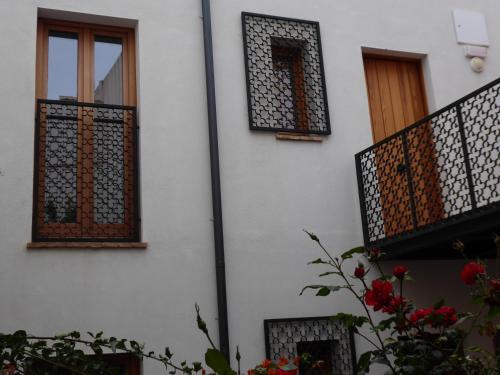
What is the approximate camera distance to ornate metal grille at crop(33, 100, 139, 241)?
257 inches

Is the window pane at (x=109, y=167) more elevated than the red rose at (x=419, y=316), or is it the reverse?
the window pane at (x=109, y=167)

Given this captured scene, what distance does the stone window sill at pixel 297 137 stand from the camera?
7.41 meters

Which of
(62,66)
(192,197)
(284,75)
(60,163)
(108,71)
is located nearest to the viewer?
(60,163)

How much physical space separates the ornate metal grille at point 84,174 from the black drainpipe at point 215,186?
742mm

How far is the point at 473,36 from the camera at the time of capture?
861cm

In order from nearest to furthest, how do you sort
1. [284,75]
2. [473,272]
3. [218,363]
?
1. [218,363]
2. [473,272]
3. [284,75]

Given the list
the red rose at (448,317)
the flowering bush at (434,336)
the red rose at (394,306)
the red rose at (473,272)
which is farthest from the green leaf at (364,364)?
the red rose at (473,272)

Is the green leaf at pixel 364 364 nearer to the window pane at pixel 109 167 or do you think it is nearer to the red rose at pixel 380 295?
the red rose at pixel 380 295

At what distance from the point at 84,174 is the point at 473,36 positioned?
491 centimetres

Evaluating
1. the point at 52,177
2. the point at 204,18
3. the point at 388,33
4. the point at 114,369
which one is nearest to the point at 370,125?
the point at 388,33

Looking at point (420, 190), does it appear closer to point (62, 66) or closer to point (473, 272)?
point (62, 66)

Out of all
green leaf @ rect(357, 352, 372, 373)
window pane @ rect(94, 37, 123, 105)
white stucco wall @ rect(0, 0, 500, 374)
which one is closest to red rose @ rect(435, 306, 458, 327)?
green leaf @ rect(357, 352, 372, 373)

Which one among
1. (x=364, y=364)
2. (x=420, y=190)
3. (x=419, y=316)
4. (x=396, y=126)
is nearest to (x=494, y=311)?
(x=419, y=316)

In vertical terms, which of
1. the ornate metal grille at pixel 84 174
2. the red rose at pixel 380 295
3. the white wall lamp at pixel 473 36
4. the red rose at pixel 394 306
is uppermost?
the white wall lamp at pixel 473 36
